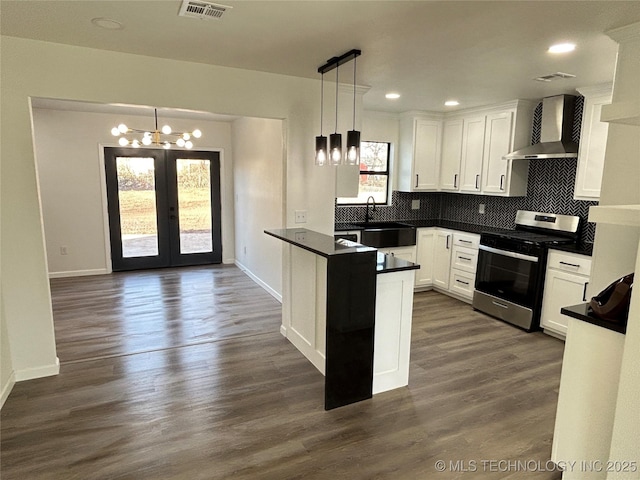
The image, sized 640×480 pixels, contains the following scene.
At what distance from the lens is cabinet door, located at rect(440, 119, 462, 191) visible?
531cm

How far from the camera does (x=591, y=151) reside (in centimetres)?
376

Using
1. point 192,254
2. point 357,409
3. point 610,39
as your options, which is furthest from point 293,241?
point 192,254

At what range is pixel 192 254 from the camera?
695 cm

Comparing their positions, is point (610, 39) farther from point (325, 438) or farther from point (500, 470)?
point (325, 438)

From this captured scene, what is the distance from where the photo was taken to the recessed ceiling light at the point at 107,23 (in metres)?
2.32

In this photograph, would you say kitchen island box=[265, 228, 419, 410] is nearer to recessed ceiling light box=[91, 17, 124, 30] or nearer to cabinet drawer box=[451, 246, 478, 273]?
recessed ceiling light box=[91, 17, 124, 30]

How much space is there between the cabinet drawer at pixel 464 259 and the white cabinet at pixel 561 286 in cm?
96

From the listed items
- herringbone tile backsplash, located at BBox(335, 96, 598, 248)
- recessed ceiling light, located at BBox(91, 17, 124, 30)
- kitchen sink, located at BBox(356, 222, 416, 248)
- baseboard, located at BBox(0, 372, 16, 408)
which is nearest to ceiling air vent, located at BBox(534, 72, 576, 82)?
herringbone tile backsplash, located at BBox(335, 96, 598, 248)

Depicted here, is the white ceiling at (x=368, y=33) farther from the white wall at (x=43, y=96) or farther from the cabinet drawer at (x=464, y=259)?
the cabinet drawer at (x=464, y=259)

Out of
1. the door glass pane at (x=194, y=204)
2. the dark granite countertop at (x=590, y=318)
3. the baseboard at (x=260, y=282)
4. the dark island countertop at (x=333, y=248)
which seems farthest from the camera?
the door glass pane at (x=194, y=204)

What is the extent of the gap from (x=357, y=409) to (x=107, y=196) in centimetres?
540

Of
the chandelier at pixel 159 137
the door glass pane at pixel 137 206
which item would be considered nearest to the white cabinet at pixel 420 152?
the chandelier at pixel 159 137

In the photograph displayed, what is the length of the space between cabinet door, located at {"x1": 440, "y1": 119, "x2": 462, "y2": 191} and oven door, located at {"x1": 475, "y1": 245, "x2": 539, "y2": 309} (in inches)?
47.7

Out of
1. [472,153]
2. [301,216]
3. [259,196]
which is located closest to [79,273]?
[259,196]
